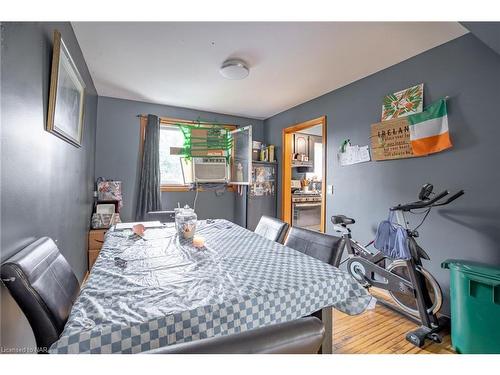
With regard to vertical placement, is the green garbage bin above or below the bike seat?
below

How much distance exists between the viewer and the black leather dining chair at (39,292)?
822 mm

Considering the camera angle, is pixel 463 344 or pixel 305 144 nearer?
pixel 463 344

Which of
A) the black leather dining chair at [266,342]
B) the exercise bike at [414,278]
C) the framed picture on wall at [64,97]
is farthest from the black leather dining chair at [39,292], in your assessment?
the exercise bike at [414,278]

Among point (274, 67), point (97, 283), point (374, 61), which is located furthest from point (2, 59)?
point (374, 61)

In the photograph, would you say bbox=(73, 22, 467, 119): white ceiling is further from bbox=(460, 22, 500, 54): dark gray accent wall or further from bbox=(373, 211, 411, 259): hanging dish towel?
bbox=(373, 211, 411, 259): hanging dish towel

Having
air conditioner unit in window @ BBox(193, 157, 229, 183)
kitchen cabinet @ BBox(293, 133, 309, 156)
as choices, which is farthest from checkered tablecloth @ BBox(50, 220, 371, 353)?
kitchen cabinet @ BBox(293, 133, 309, 156)

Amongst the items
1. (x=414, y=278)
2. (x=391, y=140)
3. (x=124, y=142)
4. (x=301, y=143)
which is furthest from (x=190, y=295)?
(x=301, y=143)

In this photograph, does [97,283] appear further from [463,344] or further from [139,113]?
[139,113]

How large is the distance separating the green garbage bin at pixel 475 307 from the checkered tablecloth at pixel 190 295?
100cm

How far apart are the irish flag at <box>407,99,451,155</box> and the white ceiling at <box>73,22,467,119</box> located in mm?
584

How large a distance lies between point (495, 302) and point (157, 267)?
202cm

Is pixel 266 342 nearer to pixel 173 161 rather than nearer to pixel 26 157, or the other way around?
pixel 26 157

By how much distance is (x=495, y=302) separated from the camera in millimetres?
1439

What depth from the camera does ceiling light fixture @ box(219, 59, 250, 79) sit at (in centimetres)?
233
